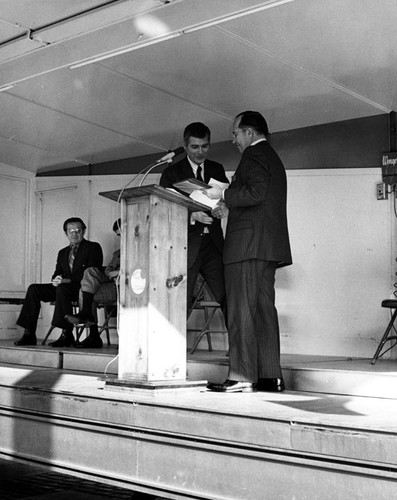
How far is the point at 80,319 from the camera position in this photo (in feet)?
21.9

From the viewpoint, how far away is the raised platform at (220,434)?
294 cm

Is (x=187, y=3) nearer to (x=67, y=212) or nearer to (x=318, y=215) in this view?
(x=318, y=215)

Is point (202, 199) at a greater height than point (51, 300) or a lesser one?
greater

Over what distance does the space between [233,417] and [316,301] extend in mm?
3068

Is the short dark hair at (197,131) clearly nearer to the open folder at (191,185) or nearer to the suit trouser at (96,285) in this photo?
the open folder at (191,185)

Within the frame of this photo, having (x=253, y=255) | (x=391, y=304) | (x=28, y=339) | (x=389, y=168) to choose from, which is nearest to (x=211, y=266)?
(x=253, y=255)

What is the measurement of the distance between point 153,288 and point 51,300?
3658 mm

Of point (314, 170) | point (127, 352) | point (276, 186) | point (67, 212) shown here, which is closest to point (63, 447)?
point (127, 352)

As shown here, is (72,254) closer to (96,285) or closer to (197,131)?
(96,285)

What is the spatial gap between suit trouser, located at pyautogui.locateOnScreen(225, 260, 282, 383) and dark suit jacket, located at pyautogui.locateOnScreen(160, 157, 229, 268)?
50cm

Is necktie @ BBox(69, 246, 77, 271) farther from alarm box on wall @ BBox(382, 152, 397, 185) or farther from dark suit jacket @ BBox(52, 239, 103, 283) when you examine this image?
alarm box on wall @ BBox(382, 152, 397, 185)

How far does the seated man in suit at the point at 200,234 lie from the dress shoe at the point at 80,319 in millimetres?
2135

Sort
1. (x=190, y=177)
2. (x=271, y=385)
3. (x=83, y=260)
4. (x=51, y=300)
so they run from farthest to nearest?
(x=51, y=300) < (x=83, y=260) < (x=190, y=177) < (x=271, y=385)

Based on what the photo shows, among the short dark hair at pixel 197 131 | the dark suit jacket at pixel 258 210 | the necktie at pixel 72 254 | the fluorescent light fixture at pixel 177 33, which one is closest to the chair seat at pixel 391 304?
the dark suit jacket at pixel 258 210
